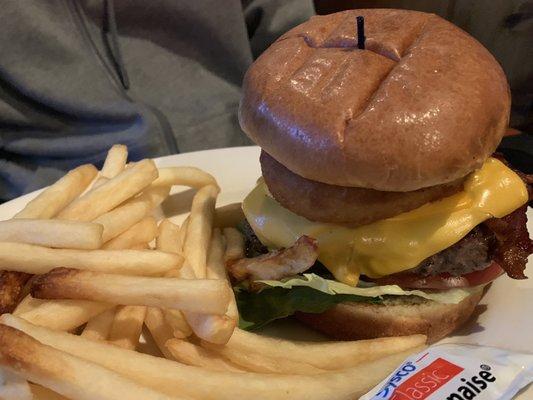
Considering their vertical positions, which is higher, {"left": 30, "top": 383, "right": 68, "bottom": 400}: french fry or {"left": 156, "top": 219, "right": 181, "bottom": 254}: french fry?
{"left": 30, "top": 383, "right": 68, "bottom": 400}: french fry

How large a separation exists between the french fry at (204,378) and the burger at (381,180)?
0.38 m

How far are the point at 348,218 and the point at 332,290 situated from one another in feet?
0.77

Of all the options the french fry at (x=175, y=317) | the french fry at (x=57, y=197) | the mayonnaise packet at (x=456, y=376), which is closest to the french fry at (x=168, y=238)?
the french fry at (x=175, y=317)

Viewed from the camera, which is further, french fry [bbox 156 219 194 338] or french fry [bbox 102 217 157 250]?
french fry [bbox 102 217 157 250]

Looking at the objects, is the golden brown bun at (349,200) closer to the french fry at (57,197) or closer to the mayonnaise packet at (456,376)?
the mayonnaise packet at (456,376)

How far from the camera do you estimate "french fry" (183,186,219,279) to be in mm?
1983

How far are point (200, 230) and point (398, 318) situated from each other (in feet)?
2.47

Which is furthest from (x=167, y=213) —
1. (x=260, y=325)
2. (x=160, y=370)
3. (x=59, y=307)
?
(x=160, y=370)

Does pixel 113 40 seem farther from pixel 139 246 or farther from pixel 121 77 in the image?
pixel 139 246

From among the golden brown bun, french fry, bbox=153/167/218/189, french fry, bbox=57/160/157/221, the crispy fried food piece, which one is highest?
the golden brown bun

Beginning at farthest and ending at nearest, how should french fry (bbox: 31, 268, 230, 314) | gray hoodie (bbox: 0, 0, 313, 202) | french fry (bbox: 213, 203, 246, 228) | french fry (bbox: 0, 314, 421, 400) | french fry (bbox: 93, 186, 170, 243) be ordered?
gray hoodie (bbox: 0, 0, 313, 202) → french fry (bbox: 213, 203, 246, 228) → french fry (bbox: 93, 186, 170, 243) → french fry (bbox: 31, 268, 230, 314) → french fry (bbox: 0, 314, 421, 400)

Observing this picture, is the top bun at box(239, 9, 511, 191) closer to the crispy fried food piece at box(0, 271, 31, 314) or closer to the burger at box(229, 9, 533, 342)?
the burger at box(229, 9, 533, 342)

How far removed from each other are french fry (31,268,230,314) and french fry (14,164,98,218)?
18.1 inches

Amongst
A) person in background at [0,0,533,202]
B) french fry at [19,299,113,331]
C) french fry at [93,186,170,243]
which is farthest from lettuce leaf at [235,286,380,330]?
person in background at [0,0,533,202]
